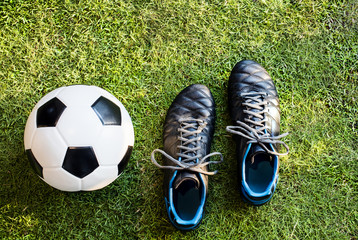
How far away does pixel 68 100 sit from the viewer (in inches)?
71.4

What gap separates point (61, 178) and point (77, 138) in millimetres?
267

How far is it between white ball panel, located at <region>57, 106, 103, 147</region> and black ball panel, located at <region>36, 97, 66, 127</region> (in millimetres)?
32

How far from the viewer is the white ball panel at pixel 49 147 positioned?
1.75 m

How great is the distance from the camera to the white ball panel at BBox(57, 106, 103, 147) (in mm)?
1748

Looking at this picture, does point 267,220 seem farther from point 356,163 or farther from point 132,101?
point 132,101

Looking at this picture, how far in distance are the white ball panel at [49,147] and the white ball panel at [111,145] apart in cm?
19

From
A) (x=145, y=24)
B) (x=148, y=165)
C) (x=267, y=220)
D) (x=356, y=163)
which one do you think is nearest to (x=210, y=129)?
(x=148, y=165)

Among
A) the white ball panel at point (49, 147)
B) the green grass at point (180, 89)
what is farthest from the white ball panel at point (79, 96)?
the green grass at point (180, 89)

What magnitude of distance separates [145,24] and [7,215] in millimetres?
1710

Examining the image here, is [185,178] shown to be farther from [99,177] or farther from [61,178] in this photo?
[61,178]

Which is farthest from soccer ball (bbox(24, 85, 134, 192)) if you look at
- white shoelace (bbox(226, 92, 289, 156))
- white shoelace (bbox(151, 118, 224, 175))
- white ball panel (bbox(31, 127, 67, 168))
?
white shoelace (bbox(226, 92, 289, 156))

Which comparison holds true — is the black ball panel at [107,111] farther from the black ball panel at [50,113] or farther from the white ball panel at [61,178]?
the white ball panel at [61,178]

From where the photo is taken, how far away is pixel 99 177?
1.86m

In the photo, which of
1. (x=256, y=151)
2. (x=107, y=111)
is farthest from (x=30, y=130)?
(x=256, y=151)
